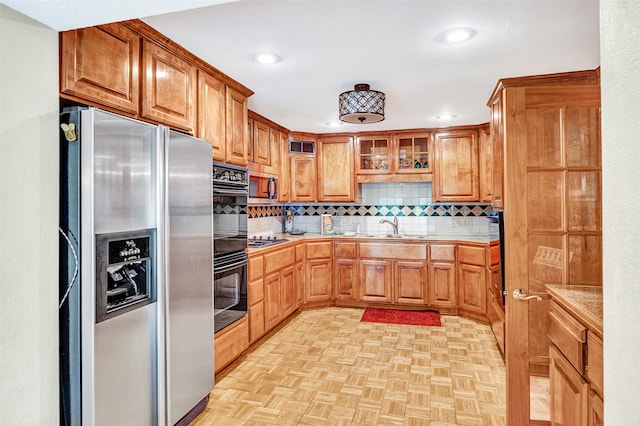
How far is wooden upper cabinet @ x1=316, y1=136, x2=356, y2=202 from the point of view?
4867 mm

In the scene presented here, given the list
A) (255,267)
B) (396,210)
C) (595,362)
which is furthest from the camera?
(396,210)

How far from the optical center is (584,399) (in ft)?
4.30

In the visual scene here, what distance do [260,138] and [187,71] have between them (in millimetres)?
1686

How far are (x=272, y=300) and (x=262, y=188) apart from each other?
1236mm

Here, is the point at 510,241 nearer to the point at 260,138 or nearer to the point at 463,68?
the point at 463,68

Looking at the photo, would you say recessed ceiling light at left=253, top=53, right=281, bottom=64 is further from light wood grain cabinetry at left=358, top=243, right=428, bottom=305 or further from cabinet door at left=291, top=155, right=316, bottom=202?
light wood grain cabinetry at left=358, top=243, right=428, bottom=305

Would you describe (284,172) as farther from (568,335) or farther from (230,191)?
(568,335)

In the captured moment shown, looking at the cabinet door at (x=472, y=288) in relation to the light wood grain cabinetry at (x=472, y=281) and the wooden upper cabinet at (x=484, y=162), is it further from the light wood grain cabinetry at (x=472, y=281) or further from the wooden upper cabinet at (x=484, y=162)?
the wooden upper cabinet at (x=484, y=162)

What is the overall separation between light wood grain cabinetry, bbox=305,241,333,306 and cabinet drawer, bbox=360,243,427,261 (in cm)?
44

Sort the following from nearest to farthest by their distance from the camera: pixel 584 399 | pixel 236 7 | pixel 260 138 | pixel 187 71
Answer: pixel 584 399 → pixel 236 7 → pixel 187 71 → pixel 260 138

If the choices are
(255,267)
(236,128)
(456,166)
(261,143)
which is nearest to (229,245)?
(255,267)

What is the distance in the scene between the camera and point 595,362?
1.24 m
